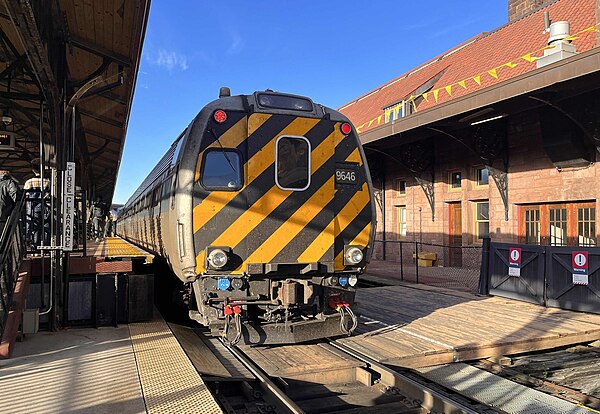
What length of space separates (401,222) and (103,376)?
602 inches

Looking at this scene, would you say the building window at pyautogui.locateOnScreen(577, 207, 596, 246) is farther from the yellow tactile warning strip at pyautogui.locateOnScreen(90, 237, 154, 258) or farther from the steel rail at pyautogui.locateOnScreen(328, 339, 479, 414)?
the yellow tactile warning strip at pyautogui.locateOnScreen(90, 237, 154, 258)

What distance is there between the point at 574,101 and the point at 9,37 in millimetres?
11063

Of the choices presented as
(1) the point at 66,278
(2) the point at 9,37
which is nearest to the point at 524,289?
(1) the point at 66,278

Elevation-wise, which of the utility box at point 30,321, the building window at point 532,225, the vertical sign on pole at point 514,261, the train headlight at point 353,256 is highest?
the building window at point 532,225

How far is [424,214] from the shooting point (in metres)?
16.9

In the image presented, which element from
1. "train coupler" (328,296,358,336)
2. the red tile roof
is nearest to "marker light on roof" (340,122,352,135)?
"train coupler" (328,296,358,336)

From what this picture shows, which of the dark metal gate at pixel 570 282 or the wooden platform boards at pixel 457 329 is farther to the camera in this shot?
the dark metal gate at pixel 570 282

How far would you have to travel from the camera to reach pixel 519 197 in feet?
42.0

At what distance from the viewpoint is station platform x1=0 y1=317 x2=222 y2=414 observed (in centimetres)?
391

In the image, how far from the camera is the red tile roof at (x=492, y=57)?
42.0 ft

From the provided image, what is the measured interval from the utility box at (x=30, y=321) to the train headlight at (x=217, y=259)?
2.78m

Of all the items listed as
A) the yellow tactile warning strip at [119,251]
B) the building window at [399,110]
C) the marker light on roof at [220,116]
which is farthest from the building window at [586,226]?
the yellow tactile warning strip at [119,251]

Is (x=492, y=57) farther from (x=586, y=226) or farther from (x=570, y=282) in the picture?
(x=570, y=282)

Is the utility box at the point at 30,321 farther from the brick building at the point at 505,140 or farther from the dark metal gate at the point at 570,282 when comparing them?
the brick building at the point at 505,140
